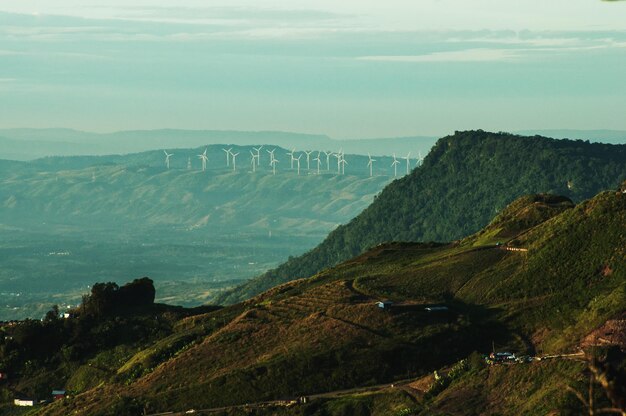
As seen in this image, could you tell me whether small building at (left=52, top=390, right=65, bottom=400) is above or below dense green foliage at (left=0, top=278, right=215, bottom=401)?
below

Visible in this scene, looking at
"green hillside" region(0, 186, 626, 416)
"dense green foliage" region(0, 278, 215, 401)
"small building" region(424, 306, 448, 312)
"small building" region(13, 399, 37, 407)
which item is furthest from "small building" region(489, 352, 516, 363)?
"small building" region(13, 399, 37, 407)

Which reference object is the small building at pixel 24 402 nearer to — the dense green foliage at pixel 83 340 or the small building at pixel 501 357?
the dense green foliage at pixel 83 340

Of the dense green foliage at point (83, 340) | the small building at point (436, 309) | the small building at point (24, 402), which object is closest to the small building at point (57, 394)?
the dense green foliage at point (83, 340)

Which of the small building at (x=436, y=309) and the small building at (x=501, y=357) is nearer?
the small building at (x=501, y=357)

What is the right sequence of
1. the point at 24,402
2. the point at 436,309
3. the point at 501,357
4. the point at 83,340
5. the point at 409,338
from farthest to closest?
1. the point at 83,340
2. the point at 24,402
3. the point at 436,309
4. the point at 409,338
5. the point at 501,357

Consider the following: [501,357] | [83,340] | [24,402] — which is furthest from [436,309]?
[83,340]

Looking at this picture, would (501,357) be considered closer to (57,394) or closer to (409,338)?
(409,338)

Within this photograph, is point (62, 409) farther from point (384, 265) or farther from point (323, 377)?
point (384, 265)

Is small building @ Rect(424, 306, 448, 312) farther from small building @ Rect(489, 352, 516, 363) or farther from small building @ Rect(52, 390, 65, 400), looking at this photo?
small building @ Rect(52, 390, 65, 400)

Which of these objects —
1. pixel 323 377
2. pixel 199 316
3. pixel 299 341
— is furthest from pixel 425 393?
pixel 199 316
